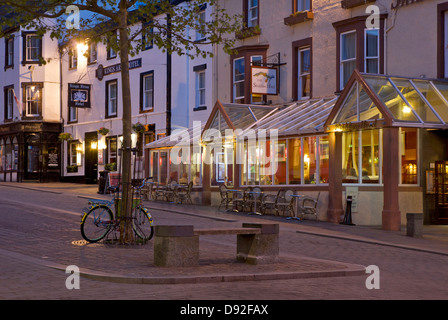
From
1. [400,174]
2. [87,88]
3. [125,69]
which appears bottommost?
[400,174]

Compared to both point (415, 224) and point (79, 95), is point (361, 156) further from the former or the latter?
point (79, 95)

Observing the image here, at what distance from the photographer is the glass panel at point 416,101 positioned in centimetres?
2081

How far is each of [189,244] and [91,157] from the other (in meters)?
31.5

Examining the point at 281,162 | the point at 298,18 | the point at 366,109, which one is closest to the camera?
the point at 366,109

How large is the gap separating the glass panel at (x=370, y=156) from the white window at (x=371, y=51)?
9.89ft

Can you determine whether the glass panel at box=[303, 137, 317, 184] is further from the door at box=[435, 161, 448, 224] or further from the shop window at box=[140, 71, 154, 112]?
the shop window at box=[140, 71, 154, 112]

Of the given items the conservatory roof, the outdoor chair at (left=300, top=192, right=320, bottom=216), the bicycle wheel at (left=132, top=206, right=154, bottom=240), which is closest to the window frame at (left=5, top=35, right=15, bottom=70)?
the outdoor chair at (left=300, top=192, right=320, bottom=216)

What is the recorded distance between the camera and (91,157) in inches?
1672

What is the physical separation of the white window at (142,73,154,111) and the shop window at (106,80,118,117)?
9.55ft

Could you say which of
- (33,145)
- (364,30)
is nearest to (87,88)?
(33,145)

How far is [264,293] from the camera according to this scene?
962 cm

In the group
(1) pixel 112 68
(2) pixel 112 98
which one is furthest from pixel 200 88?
(2) pixel 112 98
